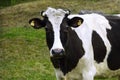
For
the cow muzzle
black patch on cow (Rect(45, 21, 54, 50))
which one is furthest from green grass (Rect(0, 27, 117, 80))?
the cow muzzle

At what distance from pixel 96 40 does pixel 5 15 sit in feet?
47.5

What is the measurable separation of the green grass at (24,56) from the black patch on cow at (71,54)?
3.55 m

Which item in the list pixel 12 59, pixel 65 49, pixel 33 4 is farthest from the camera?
pixel 33 4

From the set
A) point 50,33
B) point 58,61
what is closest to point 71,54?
point 58,61

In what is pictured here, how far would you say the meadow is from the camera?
12078mm

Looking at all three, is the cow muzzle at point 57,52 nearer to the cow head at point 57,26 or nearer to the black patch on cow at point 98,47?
the cow head at point 57,26

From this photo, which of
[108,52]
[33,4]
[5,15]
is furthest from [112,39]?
[33,4]

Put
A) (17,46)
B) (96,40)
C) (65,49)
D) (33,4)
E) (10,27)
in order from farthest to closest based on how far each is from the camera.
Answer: (33,4), (10,27), (17,46), (96,40), (65,49)

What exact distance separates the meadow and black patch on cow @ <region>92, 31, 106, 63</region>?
2.74 meters

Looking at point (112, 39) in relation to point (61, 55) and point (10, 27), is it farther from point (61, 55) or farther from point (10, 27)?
point (10, 27)

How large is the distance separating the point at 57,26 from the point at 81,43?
0.85 m

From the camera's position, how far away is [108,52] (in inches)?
330

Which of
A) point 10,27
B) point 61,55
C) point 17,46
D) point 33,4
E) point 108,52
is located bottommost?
point 33,4

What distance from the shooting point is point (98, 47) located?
821 centimetres
